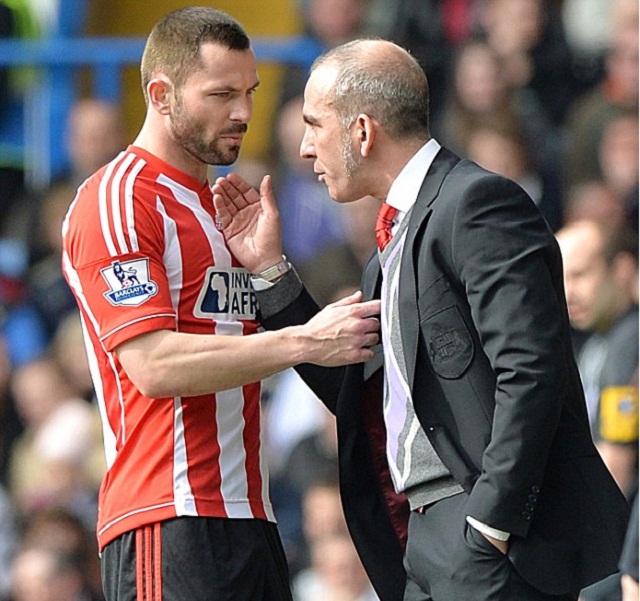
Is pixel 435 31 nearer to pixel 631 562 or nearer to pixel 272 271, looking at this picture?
pixel 631 562

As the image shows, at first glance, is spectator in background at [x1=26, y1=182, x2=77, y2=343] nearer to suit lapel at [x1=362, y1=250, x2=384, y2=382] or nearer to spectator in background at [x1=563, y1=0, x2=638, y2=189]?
spectator in background at [x1=563, y1=0, x2=638, y2=189]

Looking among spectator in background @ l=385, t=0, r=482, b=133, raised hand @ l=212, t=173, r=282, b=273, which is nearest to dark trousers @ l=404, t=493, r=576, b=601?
raised hand @ l=212, t=173, r=282, b=273

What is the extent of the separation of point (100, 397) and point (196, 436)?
0.29 meters

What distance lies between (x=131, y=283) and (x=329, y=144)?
0.58 metres

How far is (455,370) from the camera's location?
378 centimetres

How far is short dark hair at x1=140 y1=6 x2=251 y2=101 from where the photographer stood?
13.5 ft

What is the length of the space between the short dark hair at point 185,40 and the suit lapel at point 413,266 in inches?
24.5

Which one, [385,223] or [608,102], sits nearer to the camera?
[385,223]

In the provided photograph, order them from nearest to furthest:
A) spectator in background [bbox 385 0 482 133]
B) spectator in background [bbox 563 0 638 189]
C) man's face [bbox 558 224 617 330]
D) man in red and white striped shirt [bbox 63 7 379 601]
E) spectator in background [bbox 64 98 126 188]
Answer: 1. man in red and white striped shirt [bbox 63 7 379 601]
2. man's face [bbox 558 224 617 330]
3. spectator in background [bbox 563 0 638 189]
4. spectator in background [bbox 385 0 482 133]
5. spectator in background [bbox 64 98 126 188]

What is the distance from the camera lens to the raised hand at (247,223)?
420cm

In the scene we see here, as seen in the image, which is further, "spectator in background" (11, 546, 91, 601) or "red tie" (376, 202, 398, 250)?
"spectator in background" (11, 546, 91, 601)

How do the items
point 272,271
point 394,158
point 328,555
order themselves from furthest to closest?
point 328,555 → point 272,271 → point 394,158

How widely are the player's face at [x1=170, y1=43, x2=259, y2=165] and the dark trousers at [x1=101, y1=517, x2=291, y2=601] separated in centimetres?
89

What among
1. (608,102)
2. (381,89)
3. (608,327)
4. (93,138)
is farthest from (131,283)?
(93,138)
